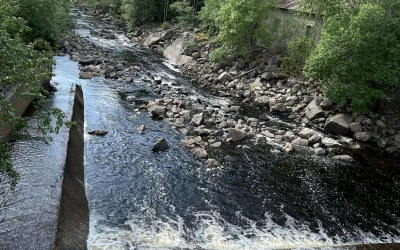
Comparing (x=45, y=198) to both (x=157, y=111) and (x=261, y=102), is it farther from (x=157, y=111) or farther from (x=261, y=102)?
(x=261, y=102)

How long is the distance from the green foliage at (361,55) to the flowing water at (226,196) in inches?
160

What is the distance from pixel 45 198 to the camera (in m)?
10.4

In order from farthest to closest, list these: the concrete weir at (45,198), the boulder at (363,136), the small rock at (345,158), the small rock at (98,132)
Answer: the boulder at (363,136), the small rock at (345,158), the small rock at (98,132), the concrete weir at (45,198)

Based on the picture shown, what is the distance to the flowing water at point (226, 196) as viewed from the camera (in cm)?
1149

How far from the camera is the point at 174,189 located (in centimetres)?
1393

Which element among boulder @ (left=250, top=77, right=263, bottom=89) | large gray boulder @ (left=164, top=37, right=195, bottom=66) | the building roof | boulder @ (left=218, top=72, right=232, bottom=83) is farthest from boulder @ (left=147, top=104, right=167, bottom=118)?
the building roof

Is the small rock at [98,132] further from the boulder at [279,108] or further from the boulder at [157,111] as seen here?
the boulder at [279,108]

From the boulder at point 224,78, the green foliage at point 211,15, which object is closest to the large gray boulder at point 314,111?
the boulder at point 224,78

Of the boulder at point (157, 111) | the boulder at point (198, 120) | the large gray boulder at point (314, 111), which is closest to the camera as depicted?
the boulder at point (198, 120)

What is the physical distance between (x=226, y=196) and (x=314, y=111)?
39.0 ft

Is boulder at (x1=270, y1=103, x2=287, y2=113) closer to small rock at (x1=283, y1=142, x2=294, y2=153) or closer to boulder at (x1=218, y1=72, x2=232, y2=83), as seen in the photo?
small rock at (x1=283, y1=142, x2=294, y2=153)

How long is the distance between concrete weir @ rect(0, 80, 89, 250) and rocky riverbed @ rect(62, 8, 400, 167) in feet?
19.6

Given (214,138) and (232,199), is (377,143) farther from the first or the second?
(232,199)

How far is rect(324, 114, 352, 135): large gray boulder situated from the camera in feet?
71.6
